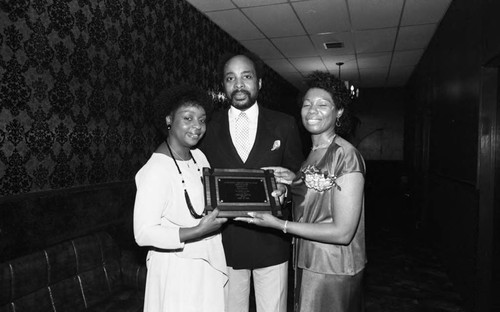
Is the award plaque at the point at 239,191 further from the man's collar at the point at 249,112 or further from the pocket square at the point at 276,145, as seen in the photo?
the man's collar at the point at 249,112

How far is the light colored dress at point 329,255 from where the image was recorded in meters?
1.74

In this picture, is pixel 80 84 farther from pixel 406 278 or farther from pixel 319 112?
pixel 406 278

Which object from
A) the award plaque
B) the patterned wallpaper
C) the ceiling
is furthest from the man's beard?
the ceiling

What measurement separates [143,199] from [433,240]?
5230 mm

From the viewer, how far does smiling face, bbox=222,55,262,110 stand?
229 cm

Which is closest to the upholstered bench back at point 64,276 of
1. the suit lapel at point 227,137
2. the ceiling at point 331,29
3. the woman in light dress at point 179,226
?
the woman in light dress at point 179,226

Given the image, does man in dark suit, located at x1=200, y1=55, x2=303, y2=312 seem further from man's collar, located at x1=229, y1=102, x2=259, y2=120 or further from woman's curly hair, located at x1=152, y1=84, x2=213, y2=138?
woman's curly hair, located at x1=152, y1=84, x2=213, y2=138

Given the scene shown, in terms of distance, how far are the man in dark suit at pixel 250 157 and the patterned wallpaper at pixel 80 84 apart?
125cm

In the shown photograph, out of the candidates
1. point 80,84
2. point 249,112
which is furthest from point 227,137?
point 80,84

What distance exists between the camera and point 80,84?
117 inches

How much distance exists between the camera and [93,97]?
10.2ft

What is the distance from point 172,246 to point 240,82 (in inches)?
43.7

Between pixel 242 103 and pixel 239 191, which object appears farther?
pixel 242 103

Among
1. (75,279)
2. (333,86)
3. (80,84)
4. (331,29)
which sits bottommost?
(75,279)
